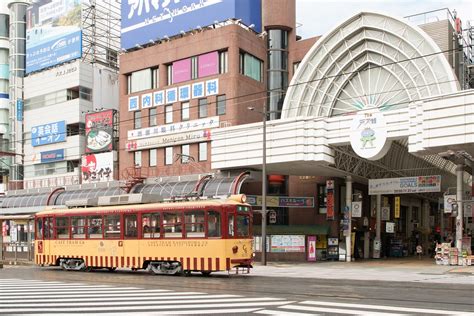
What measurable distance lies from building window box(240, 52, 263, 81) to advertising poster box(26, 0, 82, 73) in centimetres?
2240

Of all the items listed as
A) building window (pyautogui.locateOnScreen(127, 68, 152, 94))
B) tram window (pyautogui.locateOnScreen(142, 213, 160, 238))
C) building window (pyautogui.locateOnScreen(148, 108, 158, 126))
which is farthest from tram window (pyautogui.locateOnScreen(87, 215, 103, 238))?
building window (pyautogui.locateOnScreen(127, 68, 152, 94))

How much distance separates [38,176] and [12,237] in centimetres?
1431

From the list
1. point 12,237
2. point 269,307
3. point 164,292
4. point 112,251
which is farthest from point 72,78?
point 269,307

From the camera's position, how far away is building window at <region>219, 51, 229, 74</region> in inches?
1952

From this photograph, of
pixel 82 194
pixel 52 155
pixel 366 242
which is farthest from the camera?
pixel 52 155

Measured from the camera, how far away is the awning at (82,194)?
4984cm

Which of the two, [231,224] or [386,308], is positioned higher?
[231,224]

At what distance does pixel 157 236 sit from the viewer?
26.3 m

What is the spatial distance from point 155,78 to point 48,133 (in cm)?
1763

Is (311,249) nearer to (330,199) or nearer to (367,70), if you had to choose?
(330,199)

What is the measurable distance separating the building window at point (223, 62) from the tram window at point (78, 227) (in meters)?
23.1

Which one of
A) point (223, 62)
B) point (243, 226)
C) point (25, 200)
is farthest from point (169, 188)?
point (243, 226)

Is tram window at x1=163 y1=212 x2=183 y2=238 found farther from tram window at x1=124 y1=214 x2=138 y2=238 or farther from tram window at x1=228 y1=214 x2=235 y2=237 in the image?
tram window at x1=228 y1=214 x2=235 y2=237

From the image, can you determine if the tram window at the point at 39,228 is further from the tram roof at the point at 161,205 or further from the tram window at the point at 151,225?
the tram window at the point at 151,225
